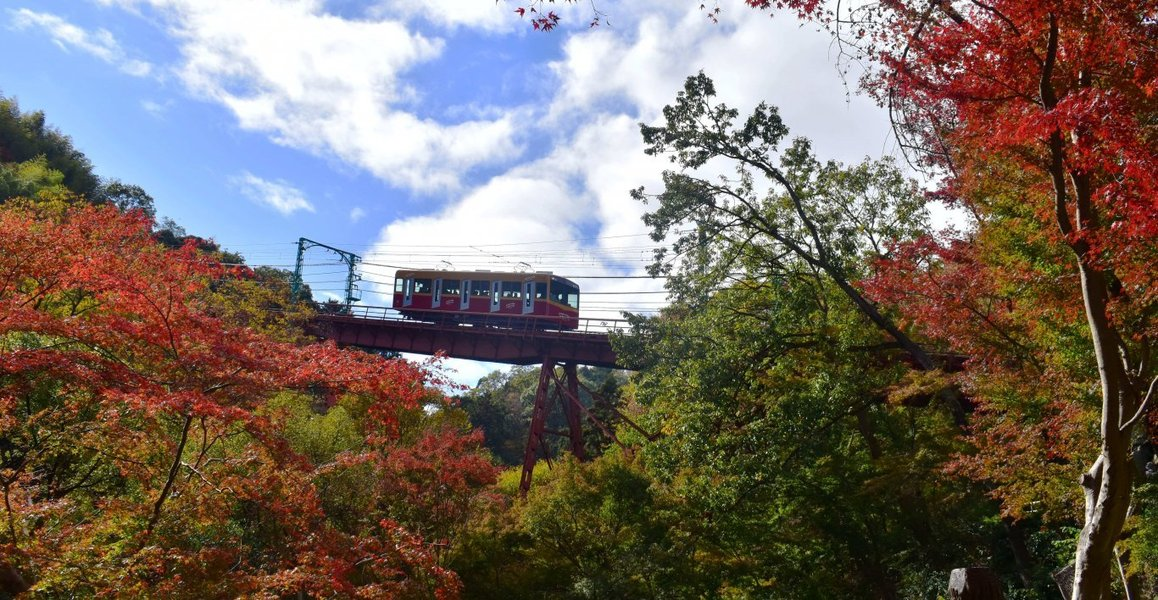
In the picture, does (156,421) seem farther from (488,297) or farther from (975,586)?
(488,297)

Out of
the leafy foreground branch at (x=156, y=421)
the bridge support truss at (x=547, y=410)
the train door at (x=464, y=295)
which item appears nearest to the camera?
the leafy foreground branch at (x=156, y=421)

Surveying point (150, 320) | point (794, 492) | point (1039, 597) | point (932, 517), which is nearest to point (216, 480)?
point (150, 320)

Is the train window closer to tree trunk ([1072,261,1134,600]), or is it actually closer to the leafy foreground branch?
the leafy foreground branch

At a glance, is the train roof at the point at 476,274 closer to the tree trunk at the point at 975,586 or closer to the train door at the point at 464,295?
the train door at the point at 464,295

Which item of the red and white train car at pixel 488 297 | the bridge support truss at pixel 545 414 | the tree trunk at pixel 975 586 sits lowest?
the bridge support truss at pixel 545 414

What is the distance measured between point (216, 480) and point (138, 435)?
135 centimetres

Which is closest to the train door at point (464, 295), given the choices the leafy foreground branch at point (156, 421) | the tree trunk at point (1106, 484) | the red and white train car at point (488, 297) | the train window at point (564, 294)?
the red and white train car at point (488, 297)

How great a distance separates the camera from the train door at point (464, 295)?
97.1 ft

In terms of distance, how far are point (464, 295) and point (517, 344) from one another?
4.85 m

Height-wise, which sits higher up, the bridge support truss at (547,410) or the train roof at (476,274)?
the train roof at (476,274)

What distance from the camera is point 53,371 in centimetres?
632

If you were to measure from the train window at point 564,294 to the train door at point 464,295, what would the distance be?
3700 mm

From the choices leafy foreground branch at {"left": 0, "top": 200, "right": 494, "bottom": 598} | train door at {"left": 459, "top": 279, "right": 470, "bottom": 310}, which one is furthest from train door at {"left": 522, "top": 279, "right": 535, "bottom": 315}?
leafy foreground branch at {"left": 0, "top": 200, "right": 494, "bottom": 598}

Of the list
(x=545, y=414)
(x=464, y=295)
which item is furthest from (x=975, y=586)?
(x=464, y=295)
